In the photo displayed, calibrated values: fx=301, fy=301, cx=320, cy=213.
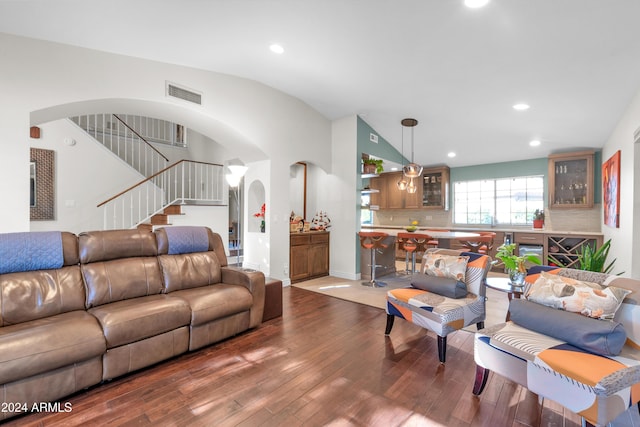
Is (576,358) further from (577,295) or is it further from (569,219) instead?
(569,219)

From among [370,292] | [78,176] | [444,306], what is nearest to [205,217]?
[78,176]

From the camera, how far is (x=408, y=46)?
3.22 metres

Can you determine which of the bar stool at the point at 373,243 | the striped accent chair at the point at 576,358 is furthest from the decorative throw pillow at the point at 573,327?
the bar stool at the point at 373,243

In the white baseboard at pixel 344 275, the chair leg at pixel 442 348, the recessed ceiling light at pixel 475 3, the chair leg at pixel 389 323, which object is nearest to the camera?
the recessed ceiling light at pixel 475 3

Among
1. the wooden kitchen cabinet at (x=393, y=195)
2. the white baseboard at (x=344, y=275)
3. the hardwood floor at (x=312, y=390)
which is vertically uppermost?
the wooden kitchen cabinet at (x=393, y=195)

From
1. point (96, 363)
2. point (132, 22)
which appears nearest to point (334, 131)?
point (132, 22)

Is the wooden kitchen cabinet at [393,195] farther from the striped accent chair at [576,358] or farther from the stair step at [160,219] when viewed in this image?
the striped accent chair at [576,358]

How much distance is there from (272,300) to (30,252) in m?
2.24

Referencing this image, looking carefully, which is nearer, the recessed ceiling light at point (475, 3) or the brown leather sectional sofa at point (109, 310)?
the brown leather sectional sofa at point (109, 310)

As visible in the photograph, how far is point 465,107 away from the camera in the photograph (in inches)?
178

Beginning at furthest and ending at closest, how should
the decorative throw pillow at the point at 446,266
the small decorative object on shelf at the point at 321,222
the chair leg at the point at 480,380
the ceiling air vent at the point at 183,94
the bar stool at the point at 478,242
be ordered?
the small decorative object on shelf at the point at 321,222 < the bar stool at the point at 478,242 < the ceiling air vent at the point at 183,94 < the decorative throw pillow at the point at 446,266 < the chair leg at the point at 480,380

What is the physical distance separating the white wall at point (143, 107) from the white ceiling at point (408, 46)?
0.57 feet

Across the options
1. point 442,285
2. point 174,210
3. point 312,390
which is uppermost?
point 174,210

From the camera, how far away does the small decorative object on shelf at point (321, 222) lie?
5992 mm
